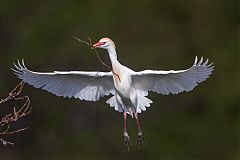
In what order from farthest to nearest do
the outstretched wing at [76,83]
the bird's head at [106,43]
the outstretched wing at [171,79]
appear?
the outstretched wing at [76,83], the outstretched wing at [171,79], the bird's head at [106,43]

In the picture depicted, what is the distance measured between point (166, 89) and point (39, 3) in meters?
4.64

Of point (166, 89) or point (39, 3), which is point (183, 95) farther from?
point (166, 89)

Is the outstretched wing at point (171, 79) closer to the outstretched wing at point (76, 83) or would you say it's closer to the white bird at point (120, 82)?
the white bird at point (120, 82)

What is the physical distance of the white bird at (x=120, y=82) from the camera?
109 inches

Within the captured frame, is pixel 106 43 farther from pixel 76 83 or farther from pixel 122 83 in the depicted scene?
pixel 76 83

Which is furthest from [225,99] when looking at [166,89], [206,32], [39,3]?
[166,89]

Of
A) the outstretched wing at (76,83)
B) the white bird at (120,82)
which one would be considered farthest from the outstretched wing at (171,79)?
the outstretched wing at (76,83)

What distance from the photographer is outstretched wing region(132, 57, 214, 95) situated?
9.25 ft

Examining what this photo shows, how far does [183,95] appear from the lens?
7383mm

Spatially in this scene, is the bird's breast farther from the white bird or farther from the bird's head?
the bird's head

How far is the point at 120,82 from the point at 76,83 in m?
0.37

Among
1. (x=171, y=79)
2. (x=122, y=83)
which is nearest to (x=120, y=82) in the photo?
(x=122, y=83)

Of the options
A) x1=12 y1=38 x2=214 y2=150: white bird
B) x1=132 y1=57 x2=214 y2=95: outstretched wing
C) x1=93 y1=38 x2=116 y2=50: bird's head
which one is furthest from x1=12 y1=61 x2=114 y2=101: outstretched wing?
x1=93 y1=38 x2=116 y2=50: bird's head

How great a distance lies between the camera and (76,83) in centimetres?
308
